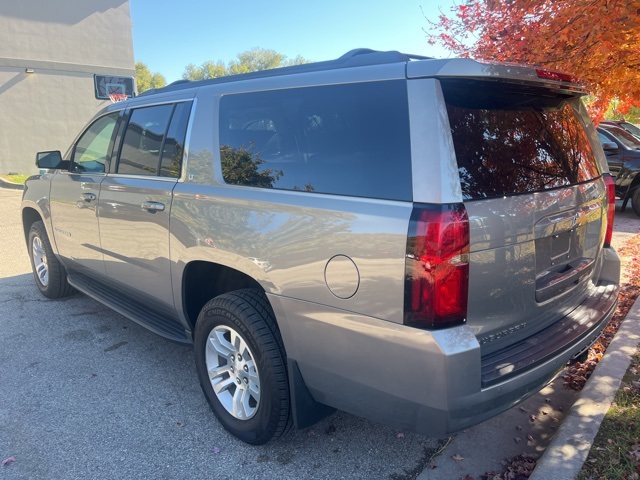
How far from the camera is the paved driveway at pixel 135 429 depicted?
2.77 meters

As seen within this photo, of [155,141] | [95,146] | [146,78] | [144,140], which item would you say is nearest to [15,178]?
[95,146]

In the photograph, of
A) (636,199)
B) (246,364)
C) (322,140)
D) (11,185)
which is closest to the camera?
(322,140)

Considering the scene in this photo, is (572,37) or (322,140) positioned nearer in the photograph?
(322,140)

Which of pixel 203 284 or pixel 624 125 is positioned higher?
pixel 624 125

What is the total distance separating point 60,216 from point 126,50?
53.0 ft

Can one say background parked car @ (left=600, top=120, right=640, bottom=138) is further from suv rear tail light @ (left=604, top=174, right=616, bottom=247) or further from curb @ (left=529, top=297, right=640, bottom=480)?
suv rear tail light @ (left=604, top=174, right=616, bottom=247)

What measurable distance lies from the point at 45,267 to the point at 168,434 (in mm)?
3166

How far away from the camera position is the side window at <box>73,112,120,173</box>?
421 centimetres

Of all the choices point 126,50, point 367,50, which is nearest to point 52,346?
point 367,50

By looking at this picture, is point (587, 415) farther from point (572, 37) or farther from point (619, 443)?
point (572, 37)

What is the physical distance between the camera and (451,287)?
204 centimetres

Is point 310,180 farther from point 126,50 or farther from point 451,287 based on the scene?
point 126,50

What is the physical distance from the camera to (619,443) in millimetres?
2699

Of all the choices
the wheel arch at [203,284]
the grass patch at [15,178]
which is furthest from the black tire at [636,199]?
the grass patch at [15,178]
